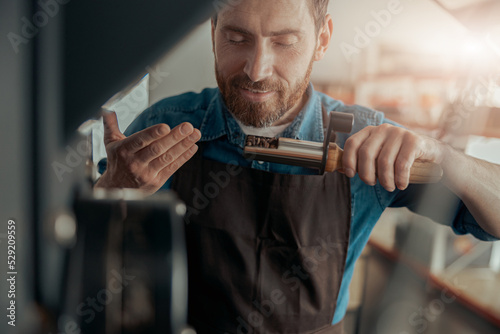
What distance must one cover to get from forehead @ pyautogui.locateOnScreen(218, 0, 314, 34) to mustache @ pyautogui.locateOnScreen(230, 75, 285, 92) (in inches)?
2.6

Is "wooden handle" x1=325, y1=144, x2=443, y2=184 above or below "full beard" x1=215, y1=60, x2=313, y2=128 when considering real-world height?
below

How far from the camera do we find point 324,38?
0.52 m

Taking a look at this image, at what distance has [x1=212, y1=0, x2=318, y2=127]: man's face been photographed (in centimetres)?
45

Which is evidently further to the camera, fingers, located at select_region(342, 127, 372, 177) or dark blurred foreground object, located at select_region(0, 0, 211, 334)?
fingers, located at select_region(342, 127, 372, 177)

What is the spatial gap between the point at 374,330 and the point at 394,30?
1.89 feet

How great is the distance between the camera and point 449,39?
59cm

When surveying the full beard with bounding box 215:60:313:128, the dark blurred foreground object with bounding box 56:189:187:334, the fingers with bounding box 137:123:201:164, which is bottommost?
the dark blurred foreground object with bounding box 56:189:187:334

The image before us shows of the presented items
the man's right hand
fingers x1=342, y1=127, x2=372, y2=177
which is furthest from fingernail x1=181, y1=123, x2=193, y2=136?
fingers x1=342, y1=127, x2=372, y2=177

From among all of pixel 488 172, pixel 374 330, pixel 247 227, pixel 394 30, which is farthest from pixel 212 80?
pixel 374 330

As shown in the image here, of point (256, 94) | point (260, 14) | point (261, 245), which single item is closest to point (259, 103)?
point (256, 94)

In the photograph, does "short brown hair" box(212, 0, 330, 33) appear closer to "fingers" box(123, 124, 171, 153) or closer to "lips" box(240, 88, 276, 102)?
"lips" box(240, 88, 276, 102)

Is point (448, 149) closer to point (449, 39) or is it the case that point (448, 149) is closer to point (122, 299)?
point (449, 39)

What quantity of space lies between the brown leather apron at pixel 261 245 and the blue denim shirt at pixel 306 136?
0.06 ft

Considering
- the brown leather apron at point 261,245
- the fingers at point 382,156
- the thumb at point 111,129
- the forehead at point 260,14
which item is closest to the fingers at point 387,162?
the fingers at point 382,156
